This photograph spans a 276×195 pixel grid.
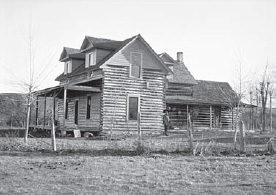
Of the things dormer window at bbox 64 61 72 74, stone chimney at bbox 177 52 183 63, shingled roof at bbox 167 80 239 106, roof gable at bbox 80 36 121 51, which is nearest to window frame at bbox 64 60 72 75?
dormer window at bbox 64 61 72 74

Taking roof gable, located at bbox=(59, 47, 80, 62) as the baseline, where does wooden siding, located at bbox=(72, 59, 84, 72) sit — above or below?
below

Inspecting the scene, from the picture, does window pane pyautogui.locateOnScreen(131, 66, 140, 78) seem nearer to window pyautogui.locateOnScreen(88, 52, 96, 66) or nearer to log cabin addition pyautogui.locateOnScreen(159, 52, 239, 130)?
window pyautogui.locateOnScreen(88, 52, 96, 66)

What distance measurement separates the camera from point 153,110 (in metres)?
27.5

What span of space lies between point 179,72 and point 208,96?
397 cm

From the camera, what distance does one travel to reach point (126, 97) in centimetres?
2628

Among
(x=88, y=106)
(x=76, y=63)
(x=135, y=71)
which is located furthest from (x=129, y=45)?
(x=76, y=63)

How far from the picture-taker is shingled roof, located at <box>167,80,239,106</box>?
114ft

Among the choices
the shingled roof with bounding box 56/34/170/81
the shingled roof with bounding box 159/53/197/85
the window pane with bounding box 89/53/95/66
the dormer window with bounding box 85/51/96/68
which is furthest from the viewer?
the shingled roof with bounding box 159/53/197/85

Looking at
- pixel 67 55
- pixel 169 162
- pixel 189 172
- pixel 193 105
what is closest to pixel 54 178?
pixel 189 172

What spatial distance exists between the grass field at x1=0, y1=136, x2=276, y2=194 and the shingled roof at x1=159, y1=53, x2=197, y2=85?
21950 mm

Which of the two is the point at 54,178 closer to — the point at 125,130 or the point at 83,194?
the point at 83,194

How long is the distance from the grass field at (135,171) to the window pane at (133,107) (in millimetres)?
12195

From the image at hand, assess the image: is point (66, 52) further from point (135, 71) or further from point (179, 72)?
point (179, 72)

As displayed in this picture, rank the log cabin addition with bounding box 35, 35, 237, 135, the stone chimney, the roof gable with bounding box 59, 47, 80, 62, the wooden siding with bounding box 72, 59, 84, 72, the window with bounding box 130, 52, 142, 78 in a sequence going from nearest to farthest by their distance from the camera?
the log cabin addition with bounding box 35, 35, 237, 135
the window with bounding box 130, 52, 142, 78
the wooden siding with bounding box 72, 59, 84, 72
the roof gable with bounding box 59, 47, 80, 62
the stone chimney
